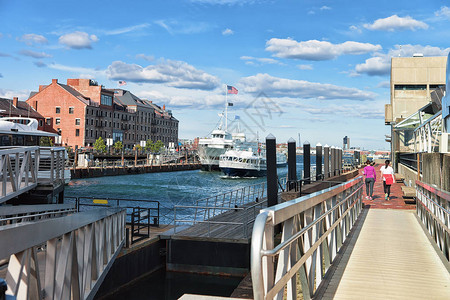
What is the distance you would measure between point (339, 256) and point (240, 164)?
72.3 meters

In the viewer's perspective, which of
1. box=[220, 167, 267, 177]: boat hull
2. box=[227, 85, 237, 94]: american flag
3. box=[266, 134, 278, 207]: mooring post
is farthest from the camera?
box=[220, 167, 267, 177]: boat hull

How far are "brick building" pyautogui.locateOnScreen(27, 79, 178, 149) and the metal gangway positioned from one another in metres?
87.6

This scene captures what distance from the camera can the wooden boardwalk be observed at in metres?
6.35

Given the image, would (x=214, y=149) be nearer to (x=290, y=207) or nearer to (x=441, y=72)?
(x=441, y=72)

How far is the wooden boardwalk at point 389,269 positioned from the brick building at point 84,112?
285 feet

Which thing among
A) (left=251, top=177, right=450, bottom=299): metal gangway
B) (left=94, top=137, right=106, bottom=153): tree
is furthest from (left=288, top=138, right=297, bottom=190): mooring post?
(left=94, top=137, right=106, bottom=153): tree

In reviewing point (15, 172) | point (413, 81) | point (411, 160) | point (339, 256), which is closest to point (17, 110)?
point (413, 81)

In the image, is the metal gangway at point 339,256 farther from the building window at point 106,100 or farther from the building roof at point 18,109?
the building window at point 106,100

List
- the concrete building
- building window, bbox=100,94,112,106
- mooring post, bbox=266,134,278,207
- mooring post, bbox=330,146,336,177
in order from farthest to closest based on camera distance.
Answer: building window, bbox=100,94,112,106 → the concrete building → mooring post, bbox=330,146,336,177 → mooring post, bbox=266,134,278,207

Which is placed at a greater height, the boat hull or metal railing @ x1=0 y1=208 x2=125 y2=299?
metal railing @ x1=0 y1=208 x2=125 y2=299

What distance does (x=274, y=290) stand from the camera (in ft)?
13.0

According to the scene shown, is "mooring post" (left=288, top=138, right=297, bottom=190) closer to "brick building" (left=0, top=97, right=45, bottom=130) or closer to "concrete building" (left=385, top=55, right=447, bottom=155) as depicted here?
"concrete building" (left=385, top=55, right=447, bottom=155)

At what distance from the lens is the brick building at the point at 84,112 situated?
325ft

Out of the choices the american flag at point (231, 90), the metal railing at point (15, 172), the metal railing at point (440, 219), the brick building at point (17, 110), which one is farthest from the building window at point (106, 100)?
the metal railing at point (440, 219)
